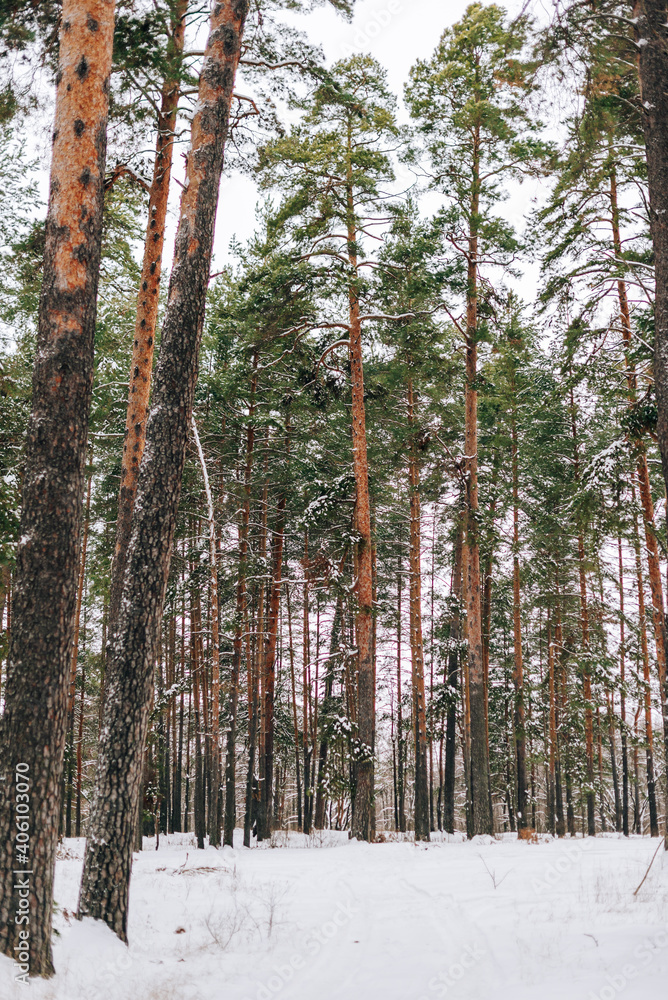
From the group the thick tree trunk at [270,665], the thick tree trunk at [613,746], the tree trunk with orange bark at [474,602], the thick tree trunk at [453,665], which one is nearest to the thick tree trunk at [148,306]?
the tree trunk with orange bark at [474,602]

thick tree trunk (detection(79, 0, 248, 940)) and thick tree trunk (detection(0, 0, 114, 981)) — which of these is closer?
thick tree trunk (detection(0, 0, 114, 981))

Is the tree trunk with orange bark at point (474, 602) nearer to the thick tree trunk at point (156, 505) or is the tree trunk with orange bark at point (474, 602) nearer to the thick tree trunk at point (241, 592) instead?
the thick tree trunk at point (241, 592)

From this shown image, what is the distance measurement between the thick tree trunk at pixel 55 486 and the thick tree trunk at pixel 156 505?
80 cm

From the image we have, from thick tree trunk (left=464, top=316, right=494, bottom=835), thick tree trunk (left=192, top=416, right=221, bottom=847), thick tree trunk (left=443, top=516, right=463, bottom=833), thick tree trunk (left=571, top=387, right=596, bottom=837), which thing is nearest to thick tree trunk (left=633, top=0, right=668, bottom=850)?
thick tree trunk (left=464, top=316, right=494, bottom=835)

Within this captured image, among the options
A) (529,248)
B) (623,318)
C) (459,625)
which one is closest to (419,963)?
(623,318)

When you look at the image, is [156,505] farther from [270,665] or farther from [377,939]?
[270,665]

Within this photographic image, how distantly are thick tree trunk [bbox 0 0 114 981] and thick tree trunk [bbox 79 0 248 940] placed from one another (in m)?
0.80

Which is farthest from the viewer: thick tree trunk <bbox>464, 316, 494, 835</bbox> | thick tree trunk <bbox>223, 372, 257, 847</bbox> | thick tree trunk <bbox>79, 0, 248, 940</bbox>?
thick tree trunk <bbox>223, 372, 257, 847</bbox>

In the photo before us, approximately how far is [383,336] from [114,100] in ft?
30.2

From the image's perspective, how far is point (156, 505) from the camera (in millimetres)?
5180

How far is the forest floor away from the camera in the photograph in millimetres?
3834

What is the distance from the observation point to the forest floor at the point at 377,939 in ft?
12.6

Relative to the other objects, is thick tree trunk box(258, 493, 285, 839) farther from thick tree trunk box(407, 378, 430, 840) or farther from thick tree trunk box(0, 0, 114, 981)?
thick tree trunk box(0, 0, 114, 981)

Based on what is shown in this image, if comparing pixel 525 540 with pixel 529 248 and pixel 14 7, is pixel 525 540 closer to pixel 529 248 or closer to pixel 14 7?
pixel 529 248
